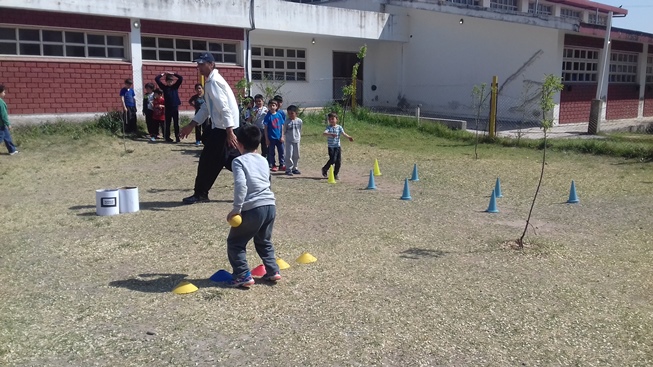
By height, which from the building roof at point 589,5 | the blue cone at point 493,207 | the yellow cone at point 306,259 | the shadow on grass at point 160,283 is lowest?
the shadow on grass at point 160,283

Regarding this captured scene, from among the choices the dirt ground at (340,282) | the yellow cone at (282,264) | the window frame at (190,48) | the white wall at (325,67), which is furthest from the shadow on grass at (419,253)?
the white wall at (325,67)

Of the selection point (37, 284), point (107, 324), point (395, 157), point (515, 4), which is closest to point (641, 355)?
point (107, 324)

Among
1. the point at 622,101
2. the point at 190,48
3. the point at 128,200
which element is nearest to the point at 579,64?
the point at 622,101

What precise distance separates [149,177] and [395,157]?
5.77 meters

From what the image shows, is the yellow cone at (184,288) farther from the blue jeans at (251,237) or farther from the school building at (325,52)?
the school building at (325,52)

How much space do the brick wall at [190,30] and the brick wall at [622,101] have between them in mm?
15426

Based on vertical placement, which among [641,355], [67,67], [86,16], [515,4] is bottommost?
[641,355]

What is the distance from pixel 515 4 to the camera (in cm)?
3206

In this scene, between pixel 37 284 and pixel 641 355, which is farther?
pixel 37 284

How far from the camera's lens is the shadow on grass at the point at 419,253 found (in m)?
5.87

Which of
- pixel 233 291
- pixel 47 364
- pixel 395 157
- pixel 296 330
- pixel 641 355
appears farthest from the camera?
pixel 395 157

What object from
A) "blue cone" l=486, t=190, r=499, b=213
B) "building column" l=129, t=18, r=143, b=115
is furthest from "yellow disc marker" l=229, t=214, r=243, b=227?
"building column" l=129, t=18, r=143, b=115

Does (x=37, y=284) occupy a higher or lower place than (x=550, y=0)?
lower

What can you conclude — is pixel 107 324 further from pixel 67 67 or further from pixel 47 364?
pixel 67 67
